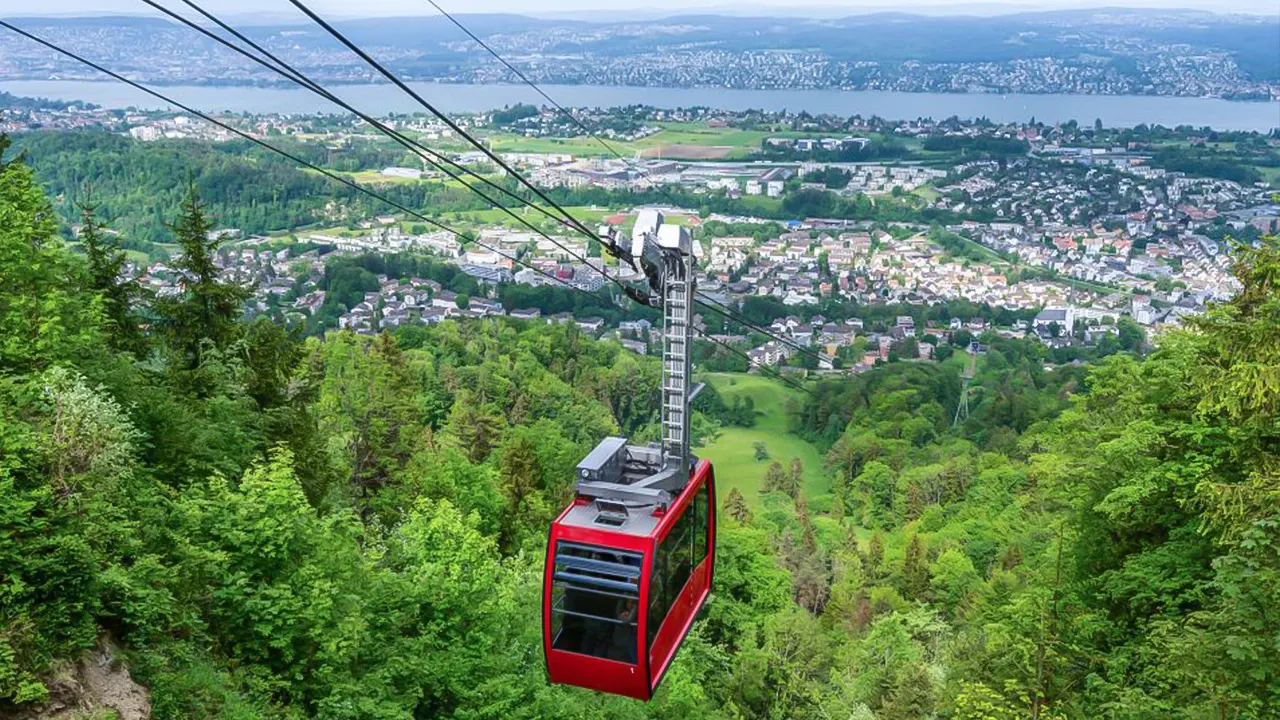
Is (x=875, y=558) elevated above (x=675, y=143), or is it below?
below

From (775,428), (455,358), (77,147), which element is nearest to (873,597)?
(455,358)

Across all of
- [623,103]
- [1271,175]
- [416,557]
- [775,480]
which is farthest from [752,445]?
[623,103]

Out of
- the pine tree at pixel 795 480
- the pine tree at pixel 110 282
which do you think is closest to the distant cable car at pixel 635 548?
the pine tree at pixel 110 282

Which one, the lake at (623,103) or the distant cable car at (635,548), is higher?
the distant cable car at (635,548)

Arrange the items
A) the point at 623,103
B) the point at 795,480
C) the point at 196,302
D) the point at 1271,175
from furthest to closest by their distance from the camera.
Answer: the point at 623,103
the point at 1271,175
the point at 795,480
the point at 196,302

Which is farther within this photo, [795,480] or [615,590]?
[795,480]

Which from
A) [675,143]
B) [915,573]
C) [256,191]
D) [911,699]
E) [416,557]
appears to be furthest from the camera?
[675,143]

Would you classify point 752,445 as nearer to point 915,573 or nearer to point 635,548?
point 915,573

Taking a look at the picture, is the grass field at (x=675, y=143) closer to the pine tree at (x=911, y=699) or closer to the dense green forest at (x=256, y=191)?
the dense green forest at (x=256, y=191)

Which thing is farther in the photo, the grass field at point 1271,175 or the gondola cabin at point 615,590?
the grass field at point 1271,175
